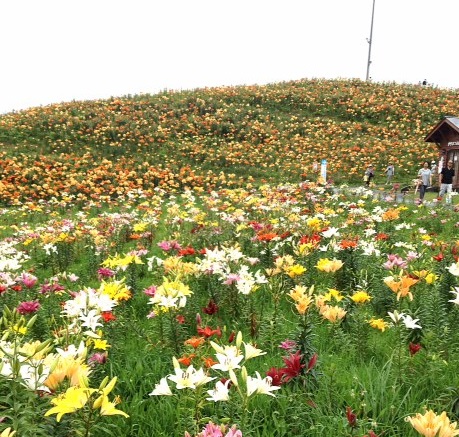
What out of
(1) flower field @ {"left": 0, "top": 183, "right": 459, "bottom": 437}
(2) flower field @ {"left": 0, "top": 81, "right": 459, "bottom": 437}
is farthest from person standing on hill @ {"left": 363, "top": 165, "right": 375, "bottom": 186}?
(1) flower field @ {"left": 0, "top": 183, "right": 459, "bottom": 437}

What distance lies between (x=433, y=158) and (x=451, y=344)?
19985 millimetres

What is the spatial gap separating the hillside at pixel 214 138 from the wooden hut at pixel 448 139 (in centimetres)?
164

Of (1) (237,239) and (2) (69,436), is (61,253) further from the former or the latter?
(2) (69,436)

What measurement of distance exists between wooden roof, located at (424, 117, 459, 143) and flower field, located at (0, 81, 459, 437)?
8.91 m

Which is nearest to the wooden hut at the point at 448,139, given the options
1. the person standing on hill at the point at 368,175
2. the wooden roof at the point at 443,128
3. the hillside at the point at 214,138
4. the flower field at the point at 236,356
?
the wooden roof at the point at 443,128

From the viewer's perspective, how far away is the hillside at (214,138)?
17172mm

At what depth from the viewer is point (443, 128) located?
18.5 metres

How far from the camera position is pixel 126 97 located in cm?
2792

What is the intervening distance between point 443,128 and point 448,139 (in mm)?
525

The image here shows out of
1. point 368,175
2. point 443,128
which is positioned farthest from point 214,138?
point 443,128

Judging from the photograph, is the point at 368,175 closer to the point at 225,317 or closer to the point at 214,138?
the point at 214,138

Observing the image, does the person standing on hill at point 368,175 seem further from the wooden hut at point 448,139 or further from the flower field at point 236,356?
the flower field at point 236,356

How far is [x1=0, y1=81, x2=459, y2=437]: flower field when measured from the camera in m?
1.64

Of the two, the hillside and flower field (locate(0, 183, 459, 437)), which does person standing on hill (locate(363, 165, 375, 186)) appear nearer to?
the hillside
